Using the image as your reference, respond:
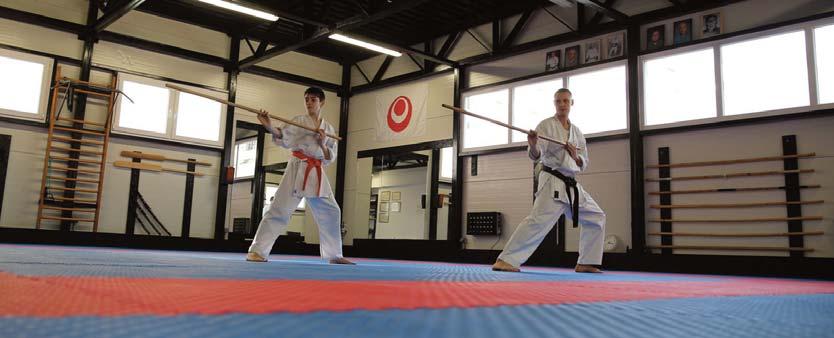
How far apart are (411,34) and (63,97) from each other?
5.22 m

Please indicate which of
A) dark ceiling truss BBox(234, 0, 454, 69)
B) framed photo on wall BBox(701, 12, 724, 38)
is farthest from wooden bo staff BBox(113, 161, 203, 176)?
framed photo on wall BBox(701, 12, 724, 38)

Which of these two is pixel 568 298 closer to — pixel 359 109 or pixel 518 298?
pixel 518 298

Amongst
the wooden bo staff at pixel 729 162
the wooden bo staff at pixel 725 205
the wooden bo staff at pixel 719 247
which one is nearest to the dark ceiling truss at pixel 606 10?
the wooden bo staff at pixel 729 162

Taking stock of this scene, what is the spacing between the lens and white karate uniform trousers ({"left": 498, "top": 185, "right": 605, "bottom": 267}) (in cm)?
418

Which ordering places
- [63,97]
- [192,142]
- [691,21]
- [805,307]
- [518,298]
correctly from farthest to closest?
1. [192,142]
2. [63,97]
3. [691,21]
4. [805,307]
5. [518,298]

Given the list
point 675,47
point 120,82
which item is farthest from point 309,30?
point 675,47

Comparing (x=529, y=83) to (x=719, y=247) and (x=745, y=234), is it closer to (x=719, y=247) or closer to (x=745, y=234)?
(x=719, y=247)

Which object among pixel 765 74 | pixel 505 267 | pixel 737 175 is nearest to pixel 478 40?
pixel 765 74

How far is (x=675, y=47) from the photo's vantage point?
6.84 meters

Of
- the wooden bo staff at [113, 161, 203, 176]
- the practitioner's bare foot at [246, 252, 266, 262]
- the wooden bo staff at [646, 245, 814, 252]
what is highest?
the wooden bo staff at [113, 161, 203, 176]

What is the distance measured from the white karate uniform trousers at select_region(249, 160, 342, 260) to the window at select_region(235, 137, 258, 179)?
921 centimetres

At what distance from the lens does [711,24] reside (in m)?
6.64

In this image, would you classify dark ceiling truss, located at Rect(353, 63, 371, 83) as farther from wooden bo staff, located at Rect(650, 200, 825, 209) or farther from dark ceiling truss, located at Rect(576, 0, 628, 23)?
wooden bo staff, located at Rect(650, 200, 825, 209)

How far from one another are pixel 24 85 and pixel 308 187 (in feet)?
18.6
